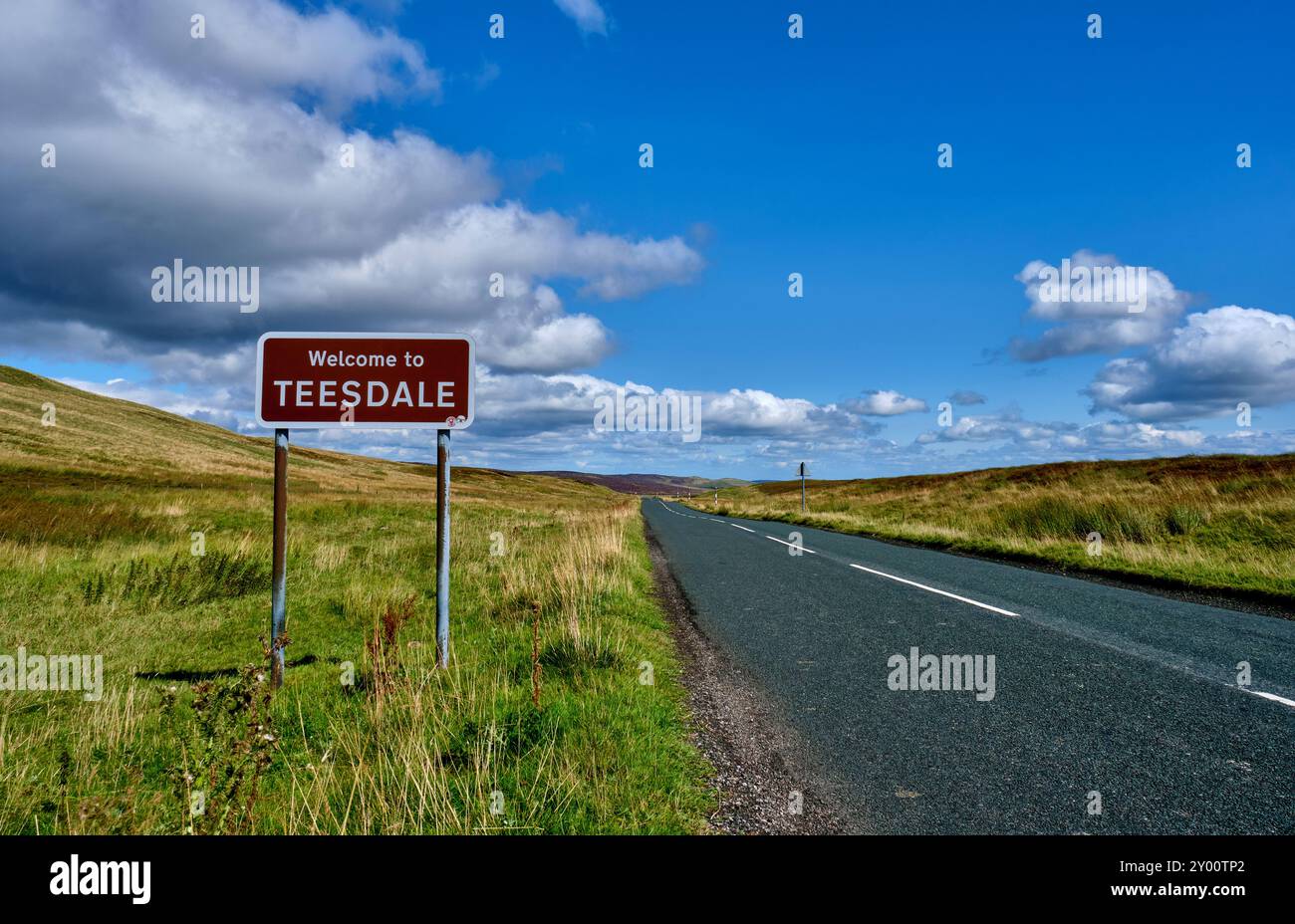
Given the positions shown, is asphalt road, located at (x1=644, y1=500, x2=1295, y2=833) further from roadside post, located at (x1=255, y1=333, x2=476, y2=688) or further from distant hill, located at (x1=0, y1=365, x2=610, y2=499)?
distant hill, located at (x1=0, y1=365, x2=610, y2=499)

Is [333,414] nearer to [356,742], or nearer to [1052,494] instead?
[356,742]

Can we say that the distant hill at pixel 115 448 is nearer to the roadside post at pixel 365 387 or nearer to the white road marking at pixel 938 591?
the roadside post at pixel 365 387

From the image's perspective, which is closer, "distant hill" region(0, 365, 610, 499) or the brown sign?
the brown sign

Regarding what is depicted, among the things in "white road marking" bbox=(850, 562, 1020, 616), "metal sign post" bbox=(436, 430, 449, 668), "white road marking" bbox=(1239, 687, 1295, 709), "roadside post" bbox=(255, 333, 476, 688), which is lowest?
"white road marking" bbox=(850, 562, 1020, 616)

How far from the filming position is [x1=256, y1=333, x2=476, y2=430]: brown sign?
595 centimetres

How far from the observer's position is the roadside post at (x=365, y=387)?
234 inches

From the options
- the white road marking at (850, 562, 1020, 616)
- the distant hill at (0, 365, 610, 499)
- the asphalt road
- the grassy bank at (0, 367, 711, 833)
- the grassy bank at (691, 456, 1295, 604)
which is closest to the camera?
the grassy bank at (0, 367, 711, 833)

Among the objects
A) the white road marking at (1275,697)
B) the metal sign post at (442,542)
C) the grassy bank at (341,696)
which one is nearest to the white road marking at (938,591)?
the white road marking at (1275,697)

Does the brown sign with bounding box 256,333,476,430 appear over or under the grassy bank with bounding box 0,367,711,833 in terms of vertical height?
over

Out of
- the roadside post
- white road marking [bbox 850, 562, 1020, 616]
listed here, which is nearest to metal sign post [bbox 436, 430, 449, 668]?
the roadside post

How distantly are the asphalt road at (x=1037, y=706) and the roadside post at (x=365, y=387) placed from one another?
3.78m

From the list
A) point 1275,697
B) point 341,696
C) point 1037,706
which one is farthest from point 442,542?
point 1275,697
